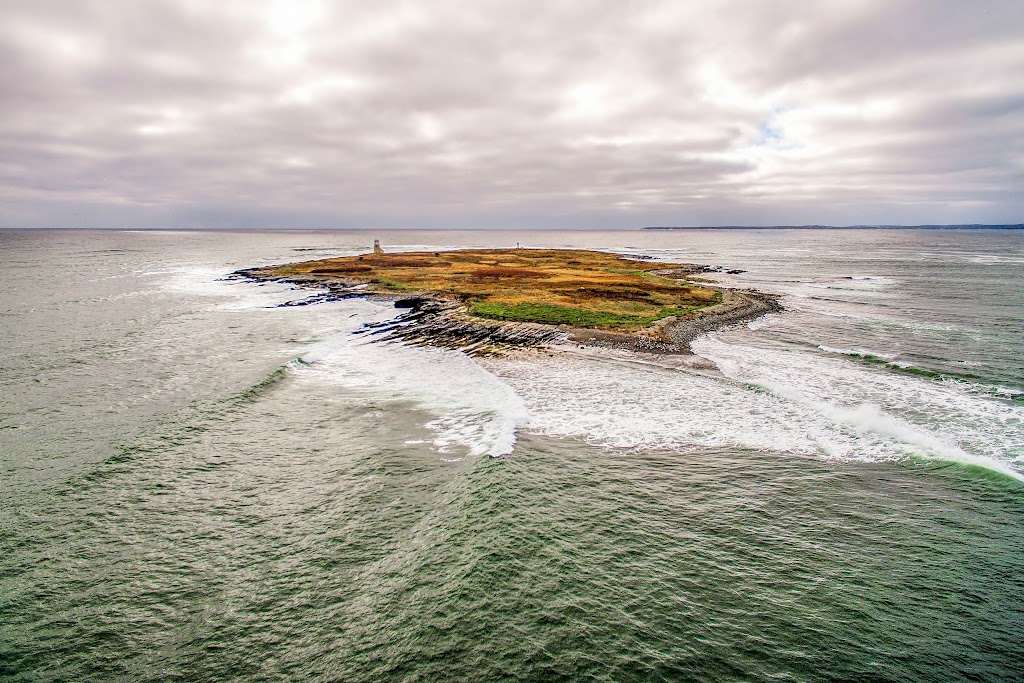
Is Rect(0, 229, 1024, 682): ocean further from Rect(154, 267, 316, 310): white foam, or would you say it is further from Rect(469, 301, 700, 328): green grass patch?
Rect(154, 267, 316, 310): white foam

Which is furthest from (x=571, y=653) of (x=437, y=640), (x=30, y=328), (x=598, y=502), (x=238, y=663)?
(x=30, y=328)

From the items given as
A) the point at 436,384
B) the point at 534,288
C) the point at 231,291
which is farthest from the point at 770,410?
the point at 231,291

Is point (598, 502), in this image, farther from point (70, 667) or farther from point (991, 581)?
point (70, 667)

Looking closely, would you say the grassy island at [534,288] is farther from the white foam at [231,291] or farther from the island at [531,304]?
the white foam at [231,291]

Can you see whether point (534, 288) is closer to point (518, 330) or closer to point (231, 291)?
point (518, 330)

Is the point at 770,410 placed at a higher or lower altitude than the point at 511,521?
higher

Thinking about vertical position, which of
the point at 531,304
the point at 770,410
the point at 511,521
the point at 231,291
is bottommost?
the point at 511,521
